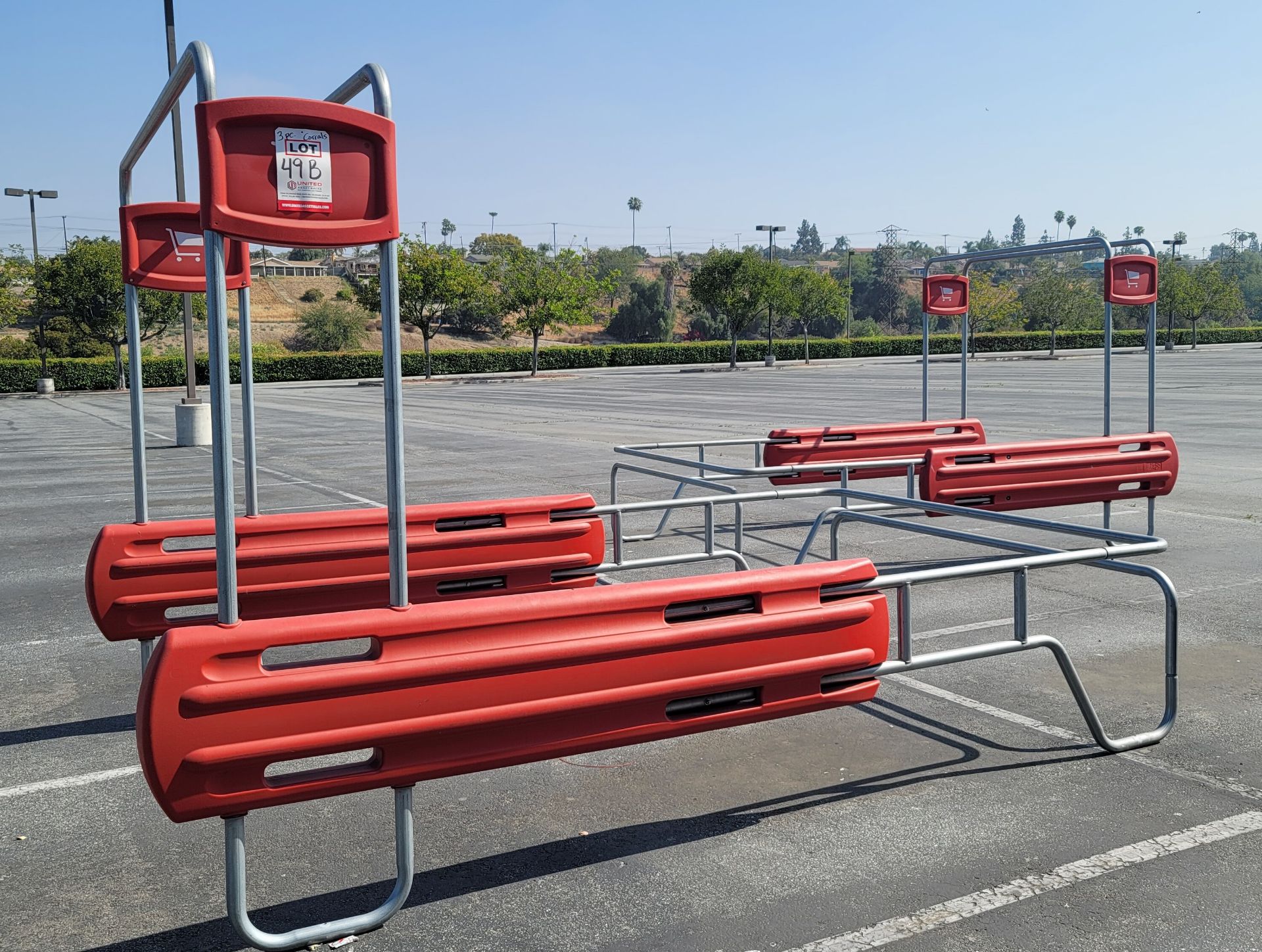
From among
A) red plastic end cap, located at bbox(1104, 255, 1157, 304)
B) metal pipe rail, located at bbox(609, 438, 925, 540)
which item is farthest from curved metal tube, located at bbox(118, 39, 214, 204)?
red plastic end cap, located at bbox(1104, 255, 1157, 304)

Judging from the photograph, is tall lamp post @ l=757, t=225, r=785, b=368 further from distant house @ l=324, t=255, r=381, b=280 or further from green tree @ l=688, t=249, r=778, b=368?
distant house @ l=324, t=255, r=381, b=280

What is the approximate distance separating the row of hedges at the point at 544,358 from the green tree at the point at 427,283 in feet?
8.01

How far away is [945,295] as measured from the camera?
12484mm

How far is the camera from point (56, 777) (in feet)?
16.0

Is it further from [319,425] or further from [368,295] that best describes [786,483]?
[368,295]

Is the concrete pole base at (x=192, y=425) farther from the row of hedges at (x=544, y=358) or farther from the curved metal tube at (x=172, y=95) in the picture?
the row of hedges at (x=544, y=358)

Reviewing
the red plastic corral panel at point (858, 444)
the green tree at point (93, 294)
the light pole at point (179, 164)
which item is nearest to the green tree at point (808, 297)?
the green tree at point (93, 294)

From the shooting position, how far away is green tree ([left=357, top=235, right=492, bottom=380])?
53406mm

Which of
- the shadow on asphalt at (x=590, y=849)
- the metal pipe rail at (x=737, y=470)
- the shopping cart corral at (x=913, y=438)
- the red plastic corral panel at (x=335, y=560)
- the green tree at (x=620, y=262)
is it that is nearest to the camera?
the shadow on asphalt at (x=590, y=849)

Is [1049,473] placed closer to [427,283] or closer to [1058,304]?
[427,283]

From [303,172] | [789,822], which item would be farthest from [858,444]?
[303,172]

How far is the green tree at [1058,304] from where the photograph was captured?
71.2m

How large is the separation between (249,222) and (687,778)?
2.84m

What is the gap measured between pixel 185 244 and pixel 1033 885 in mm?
4563
